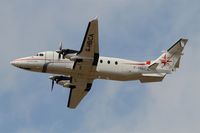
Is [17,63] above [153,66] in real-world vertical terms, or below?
below

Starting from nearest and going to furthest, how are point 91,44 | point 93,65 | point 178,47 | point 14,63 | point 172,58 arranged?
point 91,44 < point 93,65 < point 14,63 < point 178,47 < point 172,58

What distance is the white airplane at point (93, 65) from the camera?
175ft

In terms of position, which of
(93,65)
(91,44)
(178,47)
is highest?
(178,47)

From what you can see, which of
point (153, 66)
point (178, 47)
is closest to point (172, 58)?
point (178, 47)

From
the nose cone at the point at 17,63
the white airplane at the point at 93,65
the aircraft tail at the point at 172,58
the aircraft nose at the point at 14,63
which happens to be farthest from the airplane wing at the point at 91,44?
the aircraft tail at the point at 172,58

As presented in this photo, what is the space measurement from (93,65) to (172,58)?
29.3 ft

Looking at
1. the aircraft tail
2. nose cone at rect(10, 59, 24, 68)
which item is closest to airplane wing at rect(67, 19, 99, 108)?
nose cone at rect(10, 59, 24, 68)

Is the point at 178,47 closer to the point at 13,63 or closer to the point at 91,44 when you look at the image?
the point at 91,44

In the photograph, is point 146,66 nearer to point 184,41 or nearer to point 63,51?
point 184,41

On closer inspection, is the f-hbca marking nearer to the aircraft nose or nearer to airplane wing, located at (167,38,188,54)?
the aircraft nose

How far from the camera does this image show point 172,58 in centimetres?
5759

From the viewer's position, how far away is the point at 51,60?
54719mm

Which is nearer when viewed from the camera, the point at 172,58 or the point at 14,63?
the point at 14,63

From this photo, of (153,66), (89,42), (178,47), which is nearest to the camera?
(89,42)
